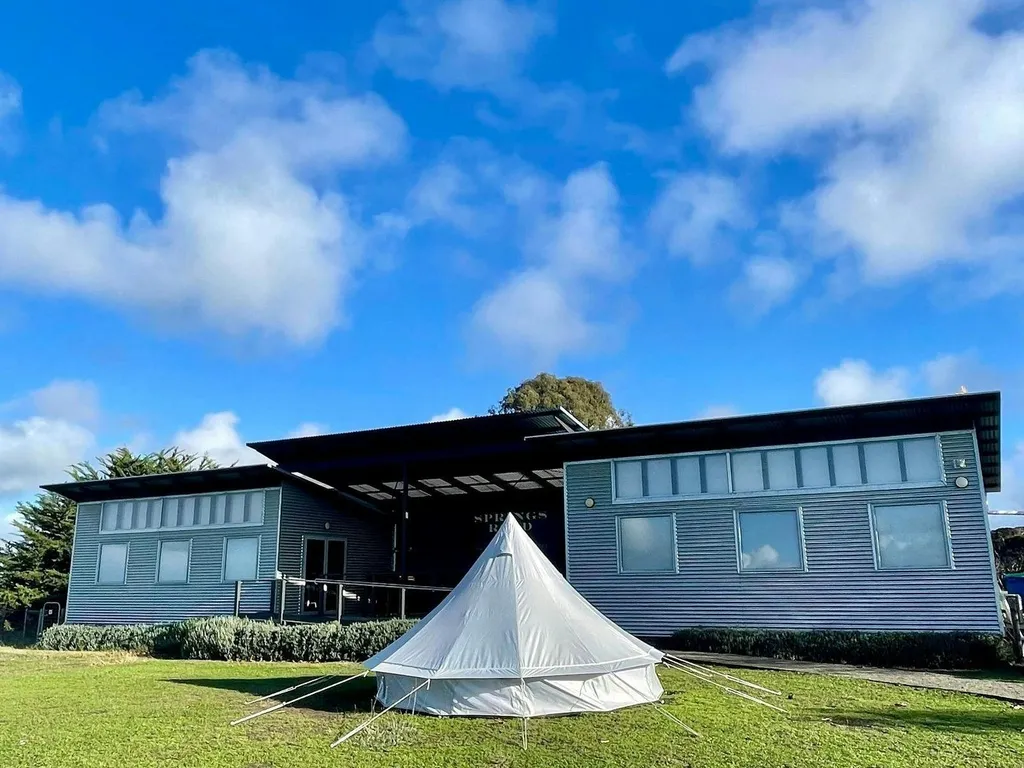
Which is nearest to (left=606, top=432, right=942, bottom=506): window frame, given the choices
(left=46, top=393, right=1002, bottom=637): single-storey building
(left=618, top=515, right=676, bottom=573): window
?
(left=46, top=393, right=1002, bottom=637): single-storey building

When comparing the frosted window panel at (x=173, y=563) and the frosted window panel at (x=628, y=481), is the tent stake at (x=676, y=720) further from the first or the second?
the frosted window panel at (x=173, y=563)

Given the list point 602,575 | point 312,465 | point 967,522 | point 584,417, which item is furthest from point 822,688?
point 584,417

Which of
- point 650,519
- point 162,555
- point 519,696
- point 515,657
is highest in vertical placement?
point 650,519

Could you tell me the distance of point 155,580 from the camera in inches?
828

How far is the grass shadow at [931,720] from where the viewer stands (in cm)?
748

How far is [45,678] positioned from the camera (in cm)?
1189

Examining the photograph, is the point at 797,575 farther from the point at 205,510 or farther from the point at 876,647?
the point at 205,510

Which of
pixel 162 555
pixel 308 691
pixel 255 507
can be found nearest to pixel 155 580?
pixel 162 555

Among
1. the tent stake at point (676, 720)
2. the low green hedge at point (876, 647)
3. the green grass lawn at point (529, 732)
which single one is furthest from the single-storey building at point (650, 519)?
the tent stake at point (676, 720)

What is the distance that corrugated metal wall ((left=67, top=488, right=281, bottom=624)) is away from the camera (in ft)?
65.3

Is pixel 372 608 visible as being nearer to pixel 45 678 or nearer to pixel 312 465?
pixel 312 465

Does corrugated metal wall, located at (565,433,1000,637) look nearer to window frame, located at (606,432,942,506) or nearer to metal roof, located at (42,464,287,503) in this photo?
window frame, located at (606,432,942,506)

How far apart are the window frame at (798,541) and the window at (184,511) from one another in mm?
11825

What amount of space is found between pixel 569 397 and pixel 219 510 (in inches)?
742
